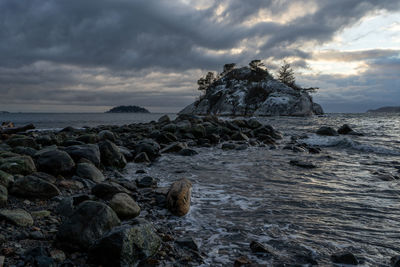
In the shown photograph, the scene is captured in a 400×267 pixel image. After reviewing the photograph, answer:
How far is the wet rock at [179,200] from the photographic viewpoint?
4.39 m

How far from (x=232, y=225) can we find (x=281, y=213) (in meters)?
1.00

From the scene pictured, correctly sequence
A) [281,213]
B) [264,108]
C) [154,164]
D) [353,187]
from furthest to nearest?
[264,108] → [154,164] → [353,187] → [281,213]

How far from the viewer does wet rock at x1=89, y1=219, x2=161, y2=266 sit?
2.68m

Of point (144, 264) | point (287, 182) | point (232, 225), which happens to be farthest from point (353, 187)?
point (144, 264)

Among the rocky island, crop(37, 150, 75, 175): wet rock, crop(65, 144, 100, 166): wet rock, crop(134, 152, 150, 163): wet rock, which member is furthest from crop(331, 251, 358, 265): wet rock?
the rocky island

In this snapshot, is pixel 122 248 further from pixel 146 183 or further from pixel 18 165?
pixel 18 165

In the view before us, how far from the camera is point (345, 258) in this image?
294 centimetres

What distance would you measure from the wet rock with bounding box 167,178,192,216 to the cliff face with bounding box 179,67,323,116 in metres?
61.3

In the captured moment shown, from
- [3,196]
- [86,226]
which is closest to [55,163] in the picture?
[3,196]

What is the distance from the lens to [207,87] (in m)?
91.3

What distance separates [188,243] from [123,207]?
1.30 metres

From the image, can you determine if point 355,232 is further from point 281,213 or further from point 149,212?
point 149,212

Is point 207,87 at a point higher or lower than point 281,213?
higher

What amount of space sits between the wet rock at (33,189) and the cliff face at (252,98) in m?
62.2
